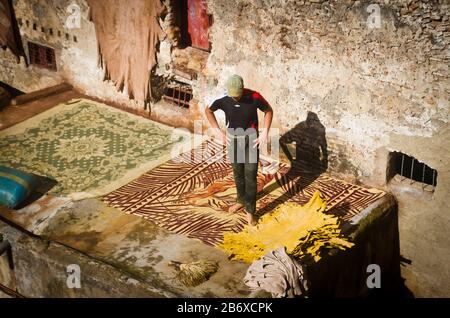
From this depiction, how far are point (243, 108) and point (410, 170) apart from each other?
3140 mm

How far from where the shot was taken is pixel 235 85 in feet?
24.8

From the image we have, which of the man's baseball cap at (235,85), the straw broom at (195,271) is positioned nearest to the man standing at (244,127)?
the man's baseball cap at (235,85)

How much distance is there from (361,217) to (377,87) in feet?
6.16

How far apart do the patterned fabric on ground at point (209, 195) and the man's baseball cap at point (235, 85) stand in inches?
77.9

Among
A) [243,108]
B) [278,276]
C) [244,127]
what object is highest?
[243,108]

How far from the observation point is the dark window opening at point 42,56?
41.9 feet

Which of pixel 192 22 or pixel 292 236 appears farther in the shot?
pixel 192 22

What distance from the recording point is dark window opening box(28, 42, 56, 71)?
12.8 m

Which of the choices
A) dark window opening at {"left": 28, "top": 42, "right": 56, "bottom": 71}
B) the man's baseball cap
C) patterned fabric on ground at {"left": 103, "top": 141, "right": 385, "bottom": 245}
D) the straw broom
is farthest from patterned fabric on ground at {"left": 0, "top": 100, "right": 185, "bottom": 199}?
the man's baseball cap

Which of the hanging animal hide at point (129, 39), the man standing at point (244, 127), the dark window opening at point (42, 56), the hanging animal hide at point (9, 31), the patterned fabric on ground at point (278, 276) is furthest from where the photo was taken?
the dark window opening at point (42, 56)

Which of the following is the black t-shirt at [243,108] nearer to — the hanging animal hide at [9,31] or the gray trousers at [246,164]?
the gray trousers at [246,164]

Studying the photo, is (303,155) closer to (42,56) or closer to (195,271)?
(195,271)

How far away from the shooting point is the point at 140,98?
11672 millimetres

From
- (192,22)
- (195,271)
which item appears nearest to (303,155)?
(192,22)
